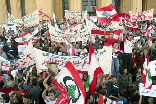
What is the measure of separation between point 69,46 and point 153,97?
15.3ft

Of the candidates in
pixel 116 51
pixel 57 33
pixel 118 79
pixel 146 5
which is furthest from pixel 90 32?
pixel 146 5

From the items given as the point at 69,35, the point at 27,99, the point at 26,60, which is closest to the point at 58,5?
the point at 69,35

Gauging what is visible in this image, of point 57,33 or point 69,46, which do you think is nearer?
point 69,46

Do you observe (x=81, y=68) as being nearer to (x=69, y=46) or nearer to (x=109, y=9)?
(x=69, y=46)

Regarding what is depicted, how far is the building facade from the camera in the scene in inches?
1049

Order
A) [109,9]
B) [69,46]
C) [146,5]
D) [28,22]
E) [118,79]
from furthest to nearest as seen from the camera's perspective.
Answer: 1. [146,5]
2. [28,22]
3. [109,9]
4. [69,46]
5. [118,79]

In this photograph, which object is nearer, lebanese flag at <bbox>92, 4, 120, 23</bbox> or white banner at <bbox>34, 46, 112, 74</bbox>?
white banner at <bbox>34, 46, 112, 74</bbox>

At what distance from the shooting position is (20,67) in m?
8.98

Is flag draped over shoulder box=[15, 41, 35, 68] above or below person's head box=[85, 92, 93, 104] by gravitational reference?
above

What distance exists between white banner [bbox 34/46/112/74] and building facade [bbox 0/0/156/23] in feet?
61.9

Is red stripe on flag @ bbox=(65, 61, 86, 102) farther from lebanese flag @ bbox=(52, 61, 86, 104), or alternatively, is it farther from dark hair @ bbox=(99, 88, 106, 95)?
dark hair @ bbox=(99, 88, 106, 95)

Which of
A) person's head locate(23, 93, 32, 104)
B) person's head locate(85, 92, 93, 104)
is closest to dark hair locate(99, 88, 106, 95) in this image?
person's head locate(85, 92, 93, 104)

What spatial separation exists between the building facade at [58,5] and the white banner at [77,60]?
18861 mm

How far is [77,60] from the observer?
7.59 m
